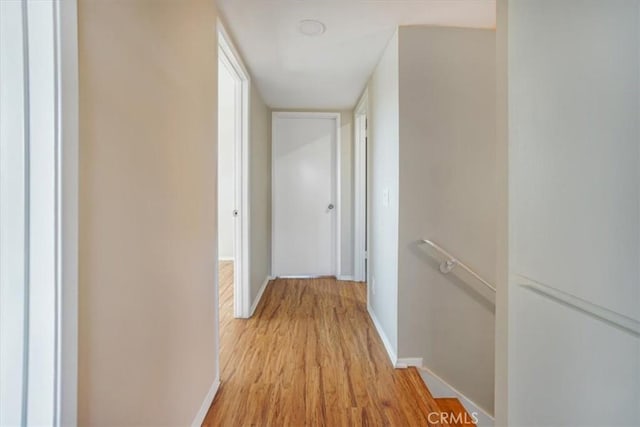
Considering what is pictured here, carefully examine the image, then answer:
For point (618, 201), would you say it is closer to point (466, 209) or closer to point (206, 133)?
point (466, 209)

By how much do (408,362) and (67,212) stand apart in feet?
6.62

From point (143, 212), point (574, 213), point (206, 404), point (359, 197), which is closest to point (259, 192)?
point (359, 197)

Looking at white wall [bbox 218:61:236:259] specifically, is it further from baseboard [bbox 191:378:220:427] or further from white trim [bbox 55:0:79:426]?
white trim [bbox 55:0:79:426]

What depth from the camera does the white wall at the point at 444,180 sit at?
77.4 inches

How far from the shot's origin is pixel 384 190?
2346 millimetres

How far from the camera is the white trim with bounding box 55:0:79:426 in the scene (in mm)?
640

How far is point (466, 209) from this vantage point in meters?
1.99

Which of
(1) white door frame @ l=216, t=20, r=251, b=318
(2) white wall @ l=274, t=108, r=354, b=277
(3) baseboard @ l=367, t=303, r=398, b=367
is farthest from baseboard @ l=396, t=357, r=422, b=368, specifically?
(2) white wall @ l=274, t=108, r=354, b=277

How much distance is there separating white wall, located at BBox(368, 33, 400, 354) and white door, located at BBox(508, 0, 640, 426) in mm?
1107

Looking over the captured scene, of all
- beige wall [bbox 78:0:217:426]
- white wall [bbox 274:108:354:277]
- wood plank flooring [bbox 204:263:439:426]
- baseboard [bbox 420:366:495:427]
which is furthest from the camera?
white wall [bbox 274:108:354:277]

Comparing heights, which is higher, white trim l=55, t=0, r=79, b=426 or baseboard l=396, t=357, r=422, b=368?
white trim l=55, t=0, r=79, b=426

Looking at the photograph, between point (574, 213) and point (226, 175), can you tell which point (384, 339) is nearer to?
point (574, 213)

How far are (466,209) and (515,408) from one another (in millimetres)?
1288

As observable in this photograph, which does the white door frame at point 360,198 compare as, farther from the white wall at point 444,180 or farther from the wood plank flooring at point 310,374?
the white wall at point 444,180
